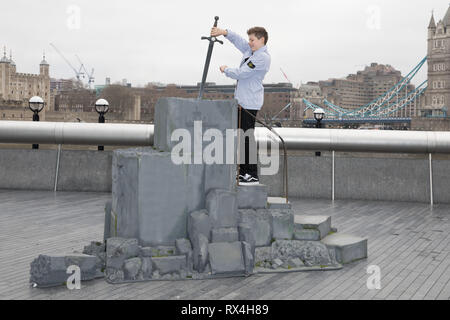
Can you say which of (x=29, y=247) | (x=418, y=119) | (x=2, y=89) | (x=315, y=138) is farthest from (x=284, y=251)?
(x=2, y=89)

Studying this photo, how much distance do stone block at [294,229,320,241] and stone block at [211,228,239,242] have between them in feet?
3.37

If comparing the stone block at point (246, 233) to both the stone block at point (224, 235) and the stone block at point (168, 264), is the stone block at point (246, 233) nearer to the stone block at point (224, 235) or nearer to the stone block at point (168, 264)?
the stone block at point (224, 235)

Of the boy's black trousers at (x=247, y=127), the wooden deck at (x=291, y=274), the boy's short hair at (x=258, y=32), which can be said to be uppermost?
the boy's short hair at (x=258, y=32)

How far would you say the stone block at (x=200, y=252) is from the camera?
6.69 meters

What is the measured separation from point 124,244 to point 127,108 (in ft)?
423

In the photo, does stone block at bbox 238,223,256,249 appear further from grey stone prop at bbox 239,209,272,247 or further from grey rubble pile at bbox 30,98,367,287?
grey stone prop at bbox 239,209,272,247

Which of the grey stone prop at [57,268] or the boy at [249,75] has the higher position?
the boy at [249,75]

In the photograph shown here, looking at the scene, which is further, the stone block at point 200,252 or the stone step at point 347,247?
the stone step at point 347,247

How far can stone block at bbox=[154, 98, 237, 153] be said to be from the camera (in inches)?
275

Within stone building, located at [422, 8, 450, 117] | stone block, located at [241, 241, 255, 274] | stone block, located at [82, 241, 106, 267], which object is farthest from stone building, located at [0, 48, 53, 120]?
stone block, located at [241, 241, 255, 274]

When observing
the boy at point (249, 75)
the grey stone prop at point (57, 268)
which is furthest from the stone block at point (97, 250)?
the boy at point (249, 75)

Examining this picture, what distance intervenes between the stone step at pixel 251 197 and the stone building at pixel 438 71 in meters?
114

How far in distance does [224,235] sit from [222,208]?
36cm

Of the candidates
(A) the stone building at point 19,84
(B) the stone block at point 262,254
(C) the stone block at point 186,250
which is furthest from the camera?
(A) the stone building at point 19,84
